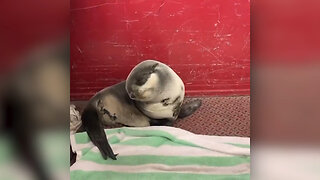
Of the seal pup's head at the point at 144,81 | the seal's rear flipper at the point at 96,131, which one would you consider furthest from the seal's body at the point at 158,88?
the seal's rear flipper at the point at 96,131

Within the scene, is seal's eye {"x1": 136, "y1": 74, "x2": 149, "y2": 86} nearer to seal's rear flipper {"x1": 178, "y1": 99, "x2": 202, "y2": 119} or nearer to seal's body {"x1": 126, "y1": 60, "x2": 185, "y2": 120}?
seal's body {"x1": 126, "y1": 60, "x2": 185, "y2": 120}

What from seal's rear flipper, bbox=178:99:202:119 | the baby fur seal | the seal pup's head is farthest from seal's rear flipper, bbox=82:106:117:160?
seal's rear flipper, bbox=178:99:202:119

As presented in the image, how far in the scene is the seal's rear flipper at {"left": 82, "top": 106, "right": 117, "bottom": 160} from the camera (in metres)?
1.31

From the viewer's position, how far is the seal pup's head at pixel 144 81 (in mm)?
1292

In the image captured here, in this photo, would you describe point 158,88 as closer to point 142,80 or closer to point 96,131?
point 142,80

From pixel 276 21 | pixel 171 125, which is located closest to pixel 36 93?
pixel 171 125

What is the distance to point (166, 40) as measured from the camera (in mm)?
1298

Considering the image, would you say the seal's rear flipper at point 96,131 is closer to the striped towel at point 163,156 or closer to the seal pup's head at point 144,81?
the striped towel at point 163,156

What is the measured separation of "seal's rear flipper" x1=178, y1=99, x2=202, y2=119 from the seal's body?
2 cm

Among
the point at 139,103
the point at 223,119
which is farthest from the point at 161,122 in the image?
the point at 223,119

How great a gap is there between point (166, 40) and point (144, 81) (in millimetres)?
169

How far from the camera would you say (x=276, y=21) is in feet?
4.26

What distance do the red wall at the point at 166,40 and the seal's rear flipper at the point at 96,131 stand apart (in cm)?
6

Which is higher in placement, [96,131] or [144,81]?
[144,81]
